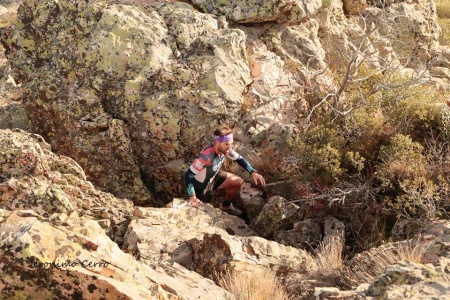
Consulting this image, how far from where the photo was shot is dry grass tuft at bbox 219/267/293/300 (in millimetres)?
4984

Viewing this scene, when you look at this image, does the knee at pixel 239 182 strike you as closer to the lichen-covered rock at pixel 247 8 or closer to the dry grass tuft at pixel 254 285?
the dry grass tuft at pixel 254 285

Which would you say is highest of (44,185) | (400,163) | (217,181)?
(400,163)

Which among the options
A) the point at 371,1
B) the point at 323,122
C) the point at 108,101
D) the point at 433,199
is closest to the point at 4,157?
the point at 108,101

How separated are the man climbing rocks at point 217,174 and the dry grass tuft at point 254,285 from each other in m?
2.27

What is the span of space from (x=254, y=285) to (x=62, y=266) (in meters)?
2.22

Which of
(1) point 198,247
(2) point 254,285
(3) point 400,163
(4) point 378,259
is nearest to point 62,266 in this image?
(2) point 254,285

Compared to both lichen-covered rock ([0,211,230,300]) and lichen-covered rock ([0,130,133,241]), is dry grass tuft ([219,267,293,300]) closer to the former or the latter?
lichen-covered rock ([0,211,230,300])

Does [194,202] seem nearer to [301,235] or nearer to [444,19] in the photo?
[301,235]

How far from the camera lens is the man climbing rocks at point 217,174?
7.77 metres

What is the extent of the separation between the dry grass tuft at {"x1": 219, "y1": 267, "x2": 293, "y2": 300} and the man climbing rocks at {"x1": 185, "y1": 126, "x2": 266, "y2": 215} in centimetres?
227

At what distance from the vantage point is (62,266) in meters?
3.75

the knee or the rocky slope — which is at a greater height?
the rocky slope

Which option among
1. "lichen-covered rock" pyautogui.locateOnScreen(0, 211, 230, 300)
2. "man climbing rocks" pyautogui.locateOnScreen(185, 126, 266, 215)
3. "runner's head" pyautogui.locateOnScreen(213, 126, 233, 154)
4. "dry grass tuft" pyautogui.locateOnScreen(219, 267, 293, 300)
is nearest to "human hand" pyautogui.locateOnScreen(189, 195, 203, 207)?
"man climbing rocks" pyautogui.locateOnScreen(185, 126, 266, 215)

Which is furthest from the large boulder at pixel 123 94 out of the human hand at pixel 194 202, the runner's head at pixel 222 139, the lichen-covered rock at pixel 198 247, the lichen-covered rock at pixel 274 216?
the lichen-covered rock at pixel 274 216
